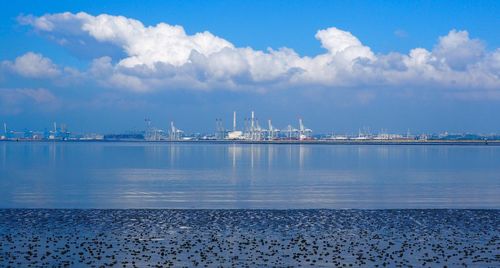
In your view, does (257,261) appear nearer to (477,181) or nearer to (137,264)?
(137,264)

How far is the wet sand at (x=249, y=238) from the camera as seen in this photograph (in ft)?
41.1

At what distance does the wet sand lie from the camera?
1252 cm

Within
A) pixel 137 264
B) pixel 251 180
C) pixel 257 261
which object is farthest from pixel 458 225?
pixel 251 180

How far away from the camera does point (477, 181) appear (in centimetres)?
3694

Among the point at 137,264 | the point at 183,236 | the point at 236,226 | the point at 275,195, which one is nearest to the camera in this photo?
the point at 137,264

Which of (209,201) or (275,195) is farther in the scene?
(275,195)

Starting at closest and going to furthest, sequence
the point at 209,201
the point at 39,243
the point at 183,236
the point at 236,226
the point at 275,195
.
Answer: the point at 39,243 < the point at 183,236 < the point at 236,226 < the point at 209,201 < the point at 275,195

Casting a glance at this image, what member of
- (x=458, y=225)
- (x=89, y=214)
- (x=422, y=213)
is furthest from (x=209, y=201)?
(x=458, y=225)

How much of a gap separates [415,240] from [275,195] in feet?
42.9

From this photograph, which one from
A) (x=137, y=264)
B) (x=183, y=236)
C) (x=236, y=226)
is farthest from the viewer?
(x=236, y=226)

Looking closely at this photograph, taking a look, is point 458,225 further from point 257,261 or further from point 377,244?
point 257,261

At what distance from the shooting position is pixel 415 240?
14.9m

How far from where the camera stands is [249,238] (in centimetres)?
1516

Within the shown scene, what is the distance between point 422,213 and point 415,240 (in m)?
5.41
